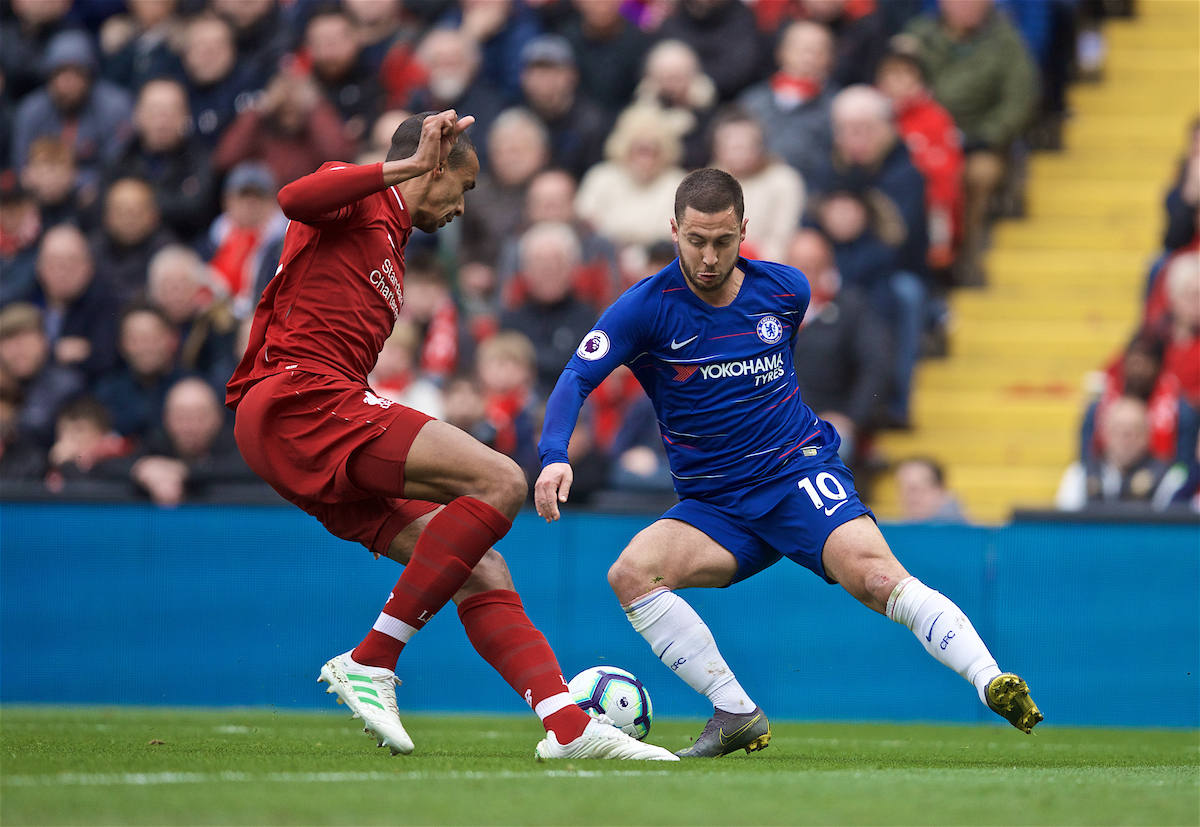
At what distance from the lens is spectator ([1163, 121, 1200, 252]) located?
10.8 m

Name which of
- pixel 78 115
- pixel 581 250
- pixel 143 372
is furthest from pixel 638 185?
pixel 78 115

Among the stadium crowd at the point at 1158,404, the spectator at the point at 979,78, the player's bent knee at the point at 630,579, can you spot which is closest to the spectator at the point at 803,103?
the spectator at the point at 979,78

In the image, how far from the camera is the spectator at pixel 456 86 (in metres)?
12.6

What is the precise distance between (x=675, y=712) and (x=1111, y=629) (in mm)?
2461

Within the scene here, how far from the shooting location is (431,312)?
11109mm

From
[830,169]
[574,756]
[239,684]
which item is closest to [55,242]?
[239,684]

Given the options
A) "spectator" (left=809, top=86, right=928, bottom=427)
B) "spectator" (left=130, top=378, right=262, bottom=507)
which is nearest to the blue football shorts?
"spectator" (left=130, top=378, right=262, bottom=507)

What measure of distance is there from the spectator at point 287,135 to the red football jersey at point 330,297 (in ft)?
22.3

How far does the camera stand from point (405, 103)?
1310 cm

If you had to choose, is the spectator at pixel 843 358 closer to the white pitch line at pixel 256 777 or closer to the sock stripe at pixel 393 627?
the sock stripe at pixel 393 627

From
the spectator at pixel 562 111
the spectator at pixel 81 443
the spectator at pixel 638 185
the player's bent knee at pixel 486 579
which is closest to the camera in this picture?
the player's bent knee at pixel 486 579

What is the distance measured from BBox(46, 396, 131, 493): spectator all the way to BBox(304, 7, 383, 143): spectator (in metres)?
3.54

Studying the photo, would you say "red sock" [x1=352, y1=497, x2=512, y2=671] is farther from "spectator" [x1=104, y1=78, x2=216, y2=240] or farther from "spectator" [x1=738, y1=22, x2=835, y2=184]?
"spectator" [x1=104, y1=78, x2=216, y2=240]

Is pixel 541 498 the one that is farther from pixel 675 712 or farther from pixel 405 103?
pixel 405 103
